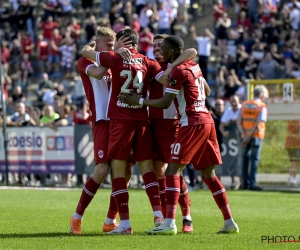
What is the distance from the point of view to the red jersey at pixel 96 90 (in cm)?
1078

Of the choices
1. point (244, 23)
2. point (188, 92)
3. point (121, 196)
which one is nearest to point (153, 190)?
point (121, 196)

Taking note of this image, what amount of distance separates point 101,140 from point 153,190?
90 cm

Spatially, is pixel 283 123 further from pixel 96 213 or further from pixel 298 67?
pixel 96 213

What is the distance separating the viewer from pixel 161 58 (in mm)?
11289

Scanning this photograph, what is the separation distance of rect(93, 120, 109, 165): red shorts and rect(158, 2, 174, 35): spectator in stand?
18.5 metres

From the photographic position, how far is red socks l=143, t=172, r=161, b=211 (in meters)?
10.6

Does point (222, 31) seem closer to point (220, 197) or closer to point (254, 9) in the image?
point (254, 9)

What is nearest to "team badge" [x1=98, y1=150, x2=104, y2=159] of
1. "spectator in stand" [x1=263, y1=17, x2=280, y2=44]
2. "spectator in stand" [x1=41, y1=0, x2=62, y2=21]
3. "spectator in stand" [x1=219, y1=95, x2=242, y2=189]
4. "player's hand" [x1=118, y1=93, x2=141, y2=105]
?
"player's hand" [x1=118, y1=93, x2=141, y2=105]

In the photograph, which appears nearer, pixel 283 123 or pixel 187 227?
pixel 187 227

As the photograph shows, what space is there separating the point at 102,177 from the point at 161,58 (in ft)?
5.90

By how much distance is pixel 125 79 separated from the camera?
10.5 meters

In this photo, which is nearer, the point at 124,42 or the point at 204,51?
the point at 124,42

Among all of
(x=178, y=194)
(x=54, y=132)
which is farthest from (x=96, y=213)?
(x=54, y=132)

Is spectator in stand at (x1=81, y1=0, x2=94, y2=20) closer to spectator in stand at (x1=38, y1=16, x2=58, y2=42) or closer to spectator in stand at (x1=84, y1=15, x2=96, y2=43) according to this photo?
spectator in stand at (x1=38, y1=16, x2=58, y2=42)
